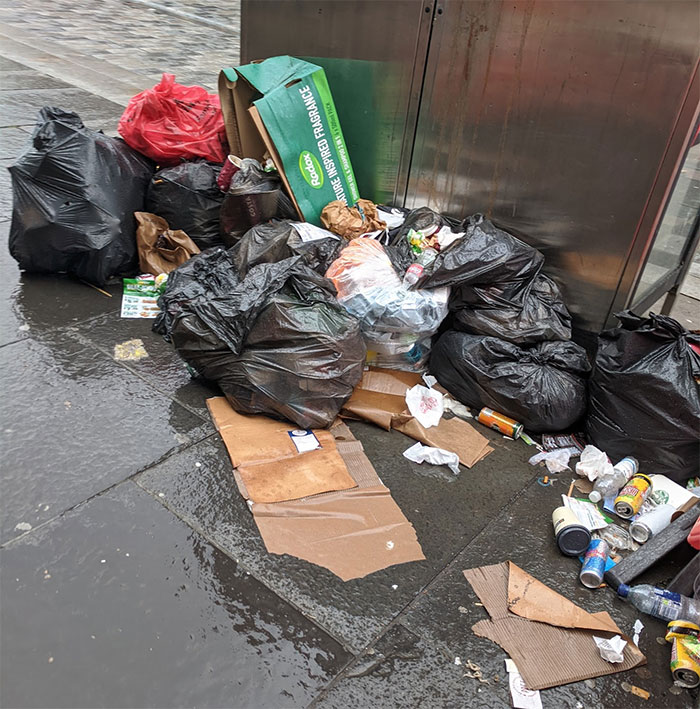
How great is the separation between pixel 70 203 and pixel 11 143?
2.58m

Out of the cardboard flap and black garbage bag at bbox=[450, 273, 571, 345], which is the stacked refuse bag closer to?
black garbage bag at bbox=[450, 273, 571, 345]

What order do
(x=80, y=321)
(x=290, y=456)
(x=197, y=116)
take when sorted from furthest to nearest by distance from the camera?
(x=197, y=116) → (x=80, y=321) → (x=290, y=456)

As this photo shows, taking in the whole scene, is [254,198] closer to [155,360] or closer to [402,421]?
[155,360]

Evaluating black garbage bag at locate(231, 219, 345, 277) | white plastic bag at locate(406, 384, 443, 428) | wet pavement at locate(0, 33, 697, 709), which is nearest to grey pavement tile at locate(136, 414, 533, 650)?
wet pavement at locate(0, 33, 697, 709)

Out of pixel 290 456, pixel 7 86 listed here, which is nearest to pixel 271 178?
pixel 290 456

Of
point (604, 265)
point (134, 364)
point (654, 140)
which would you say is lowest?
point (134, 364)

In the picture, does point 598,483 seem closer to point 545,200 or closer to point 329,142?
point 545,200

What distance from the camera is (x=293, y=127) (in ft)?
11.9

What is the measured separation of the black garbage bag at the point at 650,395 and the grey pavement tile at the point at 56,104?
5.25 metres

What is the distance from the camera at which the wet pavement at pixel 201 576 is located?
1898 millimetres

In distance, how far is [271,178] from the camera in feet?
12.1

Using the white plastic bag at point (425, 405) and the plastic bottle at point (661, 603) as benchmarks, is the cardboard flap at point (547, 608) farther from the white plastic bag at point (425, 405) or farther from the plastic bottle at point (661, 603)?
the white plastic bag at point (425, 405)

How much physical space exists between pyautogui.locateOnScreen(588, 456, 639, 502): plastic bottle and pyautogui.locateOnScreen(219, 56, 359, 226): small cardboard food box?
2102mm

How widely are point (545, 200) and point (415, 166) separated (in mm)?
866
